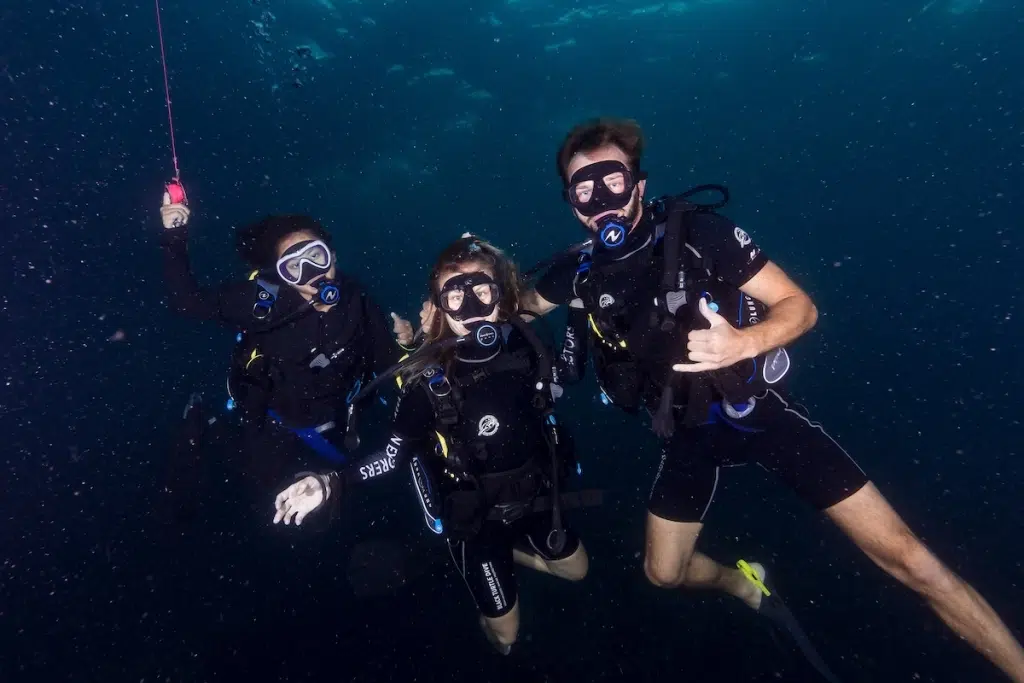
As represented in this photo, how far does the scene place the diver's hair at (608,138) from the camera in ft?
12.7

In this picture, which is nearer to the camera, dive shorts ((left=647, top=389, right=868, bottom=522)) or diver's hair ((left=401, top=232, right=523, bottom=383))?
dive shorts ((left=647, top=389, right=868, bottom=522))

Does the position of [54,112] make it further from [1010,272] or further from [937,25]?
[1010,272]

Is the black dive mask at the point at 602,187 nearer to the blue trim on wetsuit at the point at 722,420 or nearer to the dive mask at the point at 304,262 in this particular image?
the blue trim on wetsuit at the point at 722,420

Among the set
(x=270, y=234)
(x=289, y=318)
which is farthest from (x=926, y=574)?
(x=270, y=234)

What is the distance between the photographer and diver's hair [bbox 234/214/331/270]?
204 inches

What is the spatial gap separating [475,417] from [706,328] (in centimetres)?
194

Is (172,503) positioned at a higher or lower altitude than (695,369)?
lower

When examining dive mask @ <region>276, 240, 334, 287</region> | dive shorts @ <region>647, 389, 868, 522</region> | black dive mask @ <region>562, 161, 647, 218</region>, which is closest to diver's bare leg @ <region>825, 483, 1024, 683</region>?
dive shorts @ <region>647, 389, 868, 522</region>

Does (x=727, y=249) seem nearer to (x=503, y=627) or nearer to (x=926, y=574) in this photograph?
(x=926, y=574)

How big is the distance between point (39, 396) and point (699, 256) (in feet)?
40.8

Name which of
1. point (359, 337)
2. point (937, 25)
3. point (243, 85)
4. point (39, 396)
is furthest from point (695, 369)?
point (937, 25)

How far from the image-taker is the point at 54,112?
11445 mm

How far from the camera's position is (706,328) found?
3.28 meters

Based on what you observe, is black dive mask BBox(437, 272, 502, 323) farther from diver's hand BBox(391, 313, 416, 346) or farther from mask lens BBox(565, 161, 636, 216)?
diver's hand BBox(391, 313, 416, 346)
